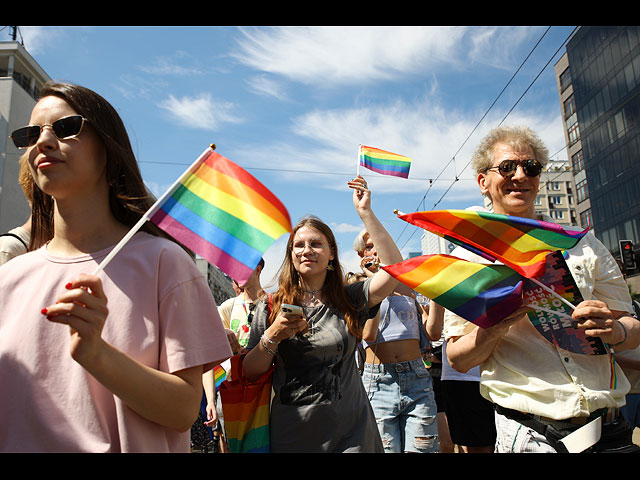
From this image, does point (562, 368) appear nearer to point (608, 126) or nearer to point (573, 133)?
point (608, 126)

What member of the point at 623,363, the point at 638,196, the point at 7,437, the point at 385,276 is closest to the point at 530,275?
the point at 623,363

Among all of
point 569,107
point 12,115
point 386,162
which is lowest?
point 386,162

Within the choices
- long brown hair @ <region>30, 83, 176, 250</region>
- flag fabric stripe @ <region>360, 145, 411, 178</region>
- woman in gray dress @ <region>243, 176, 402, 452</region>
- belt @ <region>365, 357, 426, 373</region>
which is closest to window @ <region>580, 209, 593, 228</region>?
flag fabric stripe @ <region>360, 145, 411, 178</region>

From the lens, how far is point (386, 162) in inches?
216

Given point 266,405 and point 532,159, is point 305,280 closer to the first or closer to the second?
point 266,405

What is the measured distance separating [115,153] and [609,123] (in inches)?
2024

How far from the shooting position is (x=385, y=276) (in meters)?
3.12

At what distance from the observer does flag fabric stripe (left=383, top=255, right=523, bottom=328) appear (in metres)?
2.19

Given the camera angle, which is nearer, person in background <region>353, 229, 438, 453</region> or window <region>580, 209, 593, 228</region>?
person in background <region>353, 229, 438, 453</region>

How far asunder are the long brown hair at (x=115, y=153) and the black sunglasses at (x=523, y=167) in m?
1.66

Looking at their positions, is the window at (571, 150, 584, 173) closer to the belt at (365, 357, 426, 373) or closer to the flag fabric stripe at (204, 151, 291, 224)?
the belt at (365, 357, 426, 373)

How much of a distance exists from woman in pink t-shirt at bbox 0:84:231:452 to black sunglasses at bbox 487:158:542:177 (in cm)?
164

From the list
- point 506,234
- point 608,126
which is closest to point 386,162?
→ point 506,234

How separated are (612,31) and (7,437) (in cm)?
5015
